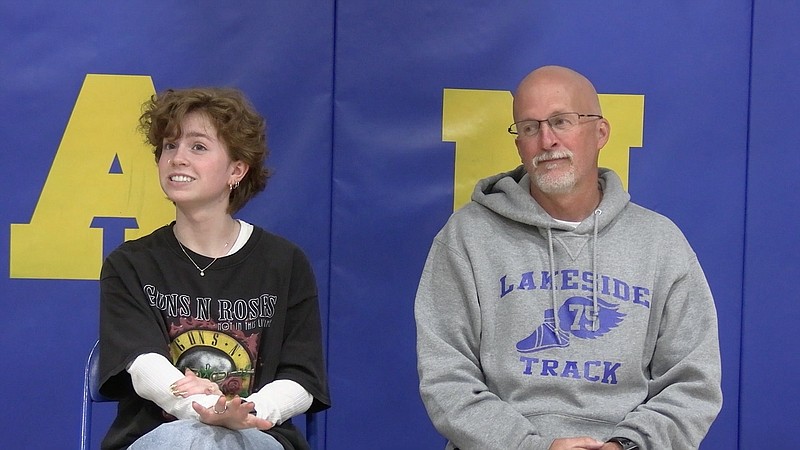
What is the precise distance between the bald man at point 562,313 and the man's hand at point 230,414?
45 cm

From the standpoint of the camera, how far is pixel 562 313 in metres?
2.27

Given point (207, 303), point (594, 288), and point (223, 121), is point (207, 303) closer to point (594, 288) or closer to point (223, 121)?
point (223, 121)

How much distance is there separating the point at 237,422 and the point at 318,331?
382mm

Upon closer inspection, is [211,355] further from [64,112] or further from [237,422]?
[64,112]

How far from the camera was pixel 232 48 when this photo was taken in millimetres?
2979

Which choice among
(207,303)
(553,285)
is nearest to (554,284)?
(553,285)

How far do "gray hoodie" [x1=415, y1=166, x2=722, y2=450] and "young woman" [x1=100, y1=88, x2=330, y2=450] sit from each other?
0.30 metres

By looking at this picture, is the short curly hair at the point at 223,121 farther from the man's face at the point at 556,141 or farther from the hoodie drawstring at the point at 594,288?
the hoodie drawstring at the point at 594,288

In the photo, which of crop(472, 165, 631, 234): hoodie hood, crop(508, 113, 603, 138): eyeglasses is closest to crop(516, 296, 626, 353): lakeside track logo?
crop(472, 165, 631, 234): hoodie hood

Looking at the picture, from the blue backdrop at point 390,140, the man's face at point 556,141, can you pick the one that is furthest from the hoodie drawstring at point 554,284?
the blue backdrop at point 390,140

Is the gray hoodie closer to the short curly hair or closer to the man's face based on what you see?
the man's face

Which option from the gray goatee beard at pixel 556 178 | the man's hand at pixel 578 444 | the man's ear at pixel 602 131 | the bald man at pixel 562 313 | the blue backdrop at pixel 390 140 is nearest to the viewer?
Result: the man's hand at pixel 578 444

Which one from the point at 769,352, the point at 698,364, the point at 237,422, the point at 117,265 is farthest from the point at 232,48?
the point at 769,352

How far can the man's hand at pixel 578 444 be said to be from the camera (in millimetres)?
2070
